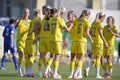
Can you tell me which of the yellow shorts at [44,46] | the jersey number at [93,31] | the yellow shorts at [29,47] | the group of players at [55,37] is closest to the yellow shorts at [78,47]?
the group of players at [55,37]

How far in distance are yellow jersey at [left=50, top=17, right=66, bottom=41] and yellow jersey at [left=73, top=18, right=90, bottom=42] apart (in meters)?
0.78

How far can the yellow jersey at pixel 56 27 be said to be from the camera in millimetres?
17578

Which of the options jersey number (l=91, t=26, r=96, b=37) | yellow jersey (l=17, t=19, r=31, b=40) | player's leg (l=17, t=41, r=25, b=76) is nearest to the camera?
yellow jersey (l=17, t=19, r=31, b=40)

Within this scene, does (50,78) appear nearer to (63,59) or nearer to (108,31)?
(108,31)

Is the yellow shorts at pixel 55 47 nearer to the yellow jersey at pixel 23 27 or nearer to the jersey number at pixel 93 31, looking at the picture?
the yellow jersey at pixel 23 27

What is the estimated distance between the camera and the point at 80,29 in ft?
59.9

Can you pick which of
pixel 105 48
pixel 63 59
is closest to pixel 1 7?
pixel 63 59

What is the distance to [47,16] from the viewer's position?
17812 mm

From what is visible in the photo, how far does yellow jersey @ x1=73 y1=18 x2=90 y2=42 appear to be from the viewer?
59.8 feet

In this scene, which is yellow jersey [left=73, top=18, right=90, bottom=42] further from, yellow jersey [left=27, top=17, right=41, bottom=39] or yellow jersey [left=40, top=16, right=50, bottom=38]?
yellow jersey [left=27, top=17, right=41, bottom=39]

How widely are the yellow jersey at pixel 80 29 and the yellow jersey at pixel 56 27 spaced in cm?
78

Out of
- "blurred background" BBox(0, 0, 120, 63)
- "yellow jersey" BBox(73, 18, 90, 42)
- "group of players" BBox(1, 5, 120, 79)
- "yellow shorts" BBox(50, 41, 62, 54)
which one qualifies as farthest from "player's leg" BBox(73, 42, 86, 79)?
"blurred background" BBox(0, 0, 120, 63)

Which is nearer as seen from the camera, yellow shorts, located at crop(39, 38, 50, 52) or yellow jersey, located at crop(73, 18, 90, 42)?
yellow shorts, located at crop(39, 38, 50, 52)

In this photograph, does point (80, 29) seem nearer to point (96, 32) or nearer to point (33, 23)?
point (96, 32)
